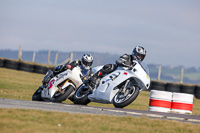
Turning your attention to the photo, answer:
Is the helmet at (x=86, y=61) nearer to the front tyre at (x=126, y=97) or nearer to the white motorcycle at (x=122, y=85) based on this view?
the white motorcycle at (x=122, y=85)

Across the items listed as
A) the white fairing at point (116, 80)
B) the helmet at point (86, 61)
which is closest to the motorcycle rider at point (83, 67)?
the helmet at point (86, 61)

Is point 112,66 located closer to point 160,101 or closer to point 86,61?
point 86,61

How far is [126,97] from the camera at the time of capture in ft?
41.9

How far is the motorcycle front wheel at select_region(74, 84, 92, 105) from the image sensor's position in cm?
1409

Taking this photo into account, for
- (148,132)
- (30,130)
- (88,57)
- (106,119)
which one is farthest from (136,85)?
(30,130)

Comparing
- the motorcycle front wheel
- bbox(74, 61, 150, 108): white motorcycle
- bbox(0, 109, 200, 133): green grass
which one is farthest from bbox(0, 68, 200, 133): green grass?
the motorcycle front wheel

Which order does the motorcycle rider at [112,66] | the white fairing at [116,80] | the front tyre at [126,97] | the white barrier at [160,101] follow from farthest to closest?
1. the motorcycle rider at [112,66]
2. the white barrier at [160,101]
3. the white fairing at [116,80]
4. the front tyre at [126,97]

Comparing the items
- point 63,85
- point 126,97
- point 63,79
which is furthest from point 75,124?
point 63,79

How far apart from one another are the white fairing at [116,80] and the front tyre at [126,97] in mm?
189

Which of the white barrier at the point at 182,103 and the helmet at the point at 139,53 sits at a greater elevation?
the helmet at the point at 139,53

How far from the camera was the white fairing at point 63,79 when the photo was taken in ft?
47.3

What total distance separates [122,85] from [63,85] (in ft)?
6.78

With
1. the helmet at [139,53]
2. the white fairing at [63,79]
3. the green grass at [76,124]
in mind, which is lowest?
the green grass at [76,124]

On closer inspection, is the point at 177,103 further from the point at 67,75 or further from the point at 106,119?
the point at 106,119
